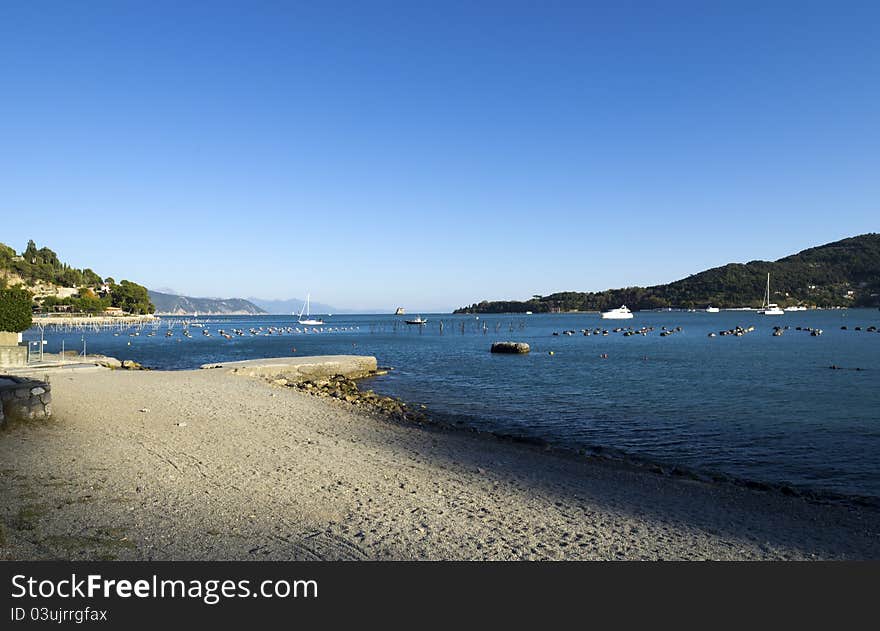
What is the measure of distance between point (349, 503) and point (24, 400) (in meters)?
9.35

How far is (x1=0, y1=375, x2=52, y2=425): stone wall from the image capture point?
1242 cm

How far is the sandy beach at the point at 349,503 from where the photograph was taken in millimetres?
6613

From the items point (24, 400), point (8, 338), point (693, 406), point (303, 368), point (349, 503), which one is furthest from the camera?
point (303, 368)

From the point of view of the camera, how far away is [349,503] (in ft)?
27.5

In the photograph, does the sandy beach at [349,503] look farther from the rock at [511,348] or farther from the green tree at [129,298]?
the green tree at [129,298]

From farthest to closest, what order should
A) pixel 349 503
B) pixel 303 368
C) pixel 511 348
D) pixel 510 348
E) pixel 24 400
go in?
1. pixel 510 348
2. pixel 511 348
3. pixel 303 368
4. pixel 24 400
5. pixel 349 503

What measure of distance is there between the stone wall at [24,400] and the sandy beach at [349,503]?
38 centimetres

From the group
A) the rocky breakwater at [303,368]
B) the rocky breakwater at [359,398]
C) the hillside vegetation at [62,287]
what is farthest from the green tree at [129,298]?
the rocky breakwater at [359,398]

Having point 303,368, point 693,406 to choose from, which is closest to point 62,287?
point 303,368

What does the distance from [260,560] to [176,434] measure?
8.44 meters

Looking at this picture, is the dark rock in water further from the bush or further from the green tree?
the green tree

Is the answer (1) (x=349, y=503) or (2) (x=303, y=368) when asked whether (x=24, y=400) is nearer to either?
(1) (x=349, y=503)

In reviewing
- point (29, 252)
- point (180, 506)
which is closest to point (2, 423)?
point (180, 506)

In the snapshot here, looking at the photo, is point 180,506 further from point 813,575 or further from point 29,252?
point 29,252
